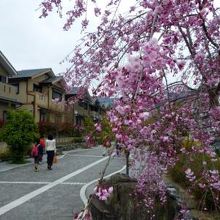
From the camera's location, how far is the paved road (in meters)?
9.54

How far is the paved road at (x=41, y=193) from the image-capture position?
954 cm

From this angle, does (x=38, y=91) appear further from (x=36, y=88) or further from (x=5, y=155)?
(x=5, y=155)

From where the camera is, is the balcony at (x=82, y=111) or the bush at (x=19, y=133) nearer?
the bush at (x=19, y=133)

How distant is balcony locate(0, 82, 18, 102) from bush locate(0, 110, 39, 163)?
7.50 m

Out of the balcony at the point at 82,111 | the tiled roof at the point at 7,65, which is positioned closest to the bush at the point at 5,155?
the tiled roof at the point at 7,65

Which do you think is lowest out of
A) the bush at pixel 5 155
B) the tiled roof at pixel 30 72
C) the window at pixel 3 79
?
the bush at pixel 5 155

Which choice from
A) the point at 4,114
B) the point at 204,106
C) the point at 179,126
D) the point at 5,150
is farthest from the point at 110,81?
the point at 4,114

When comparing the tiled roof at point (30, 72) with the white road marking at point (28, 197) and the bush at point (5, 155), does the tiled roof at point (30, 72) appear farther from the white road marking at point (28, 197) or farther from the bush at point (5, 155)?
the white road marking at point (28, 197)

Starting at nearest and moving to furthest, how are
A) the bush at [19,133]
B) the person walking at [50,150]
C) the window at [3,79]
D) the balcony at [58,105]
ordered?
the balcony at [58,105]
the person walking at [50,150]
the bush at [19,133]
the window at [3,79]

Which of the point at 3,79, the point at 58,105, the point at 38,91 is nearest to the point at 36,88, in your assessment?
the point at 38,91

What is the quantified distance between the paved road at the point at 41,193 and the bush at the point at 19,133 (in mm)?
3953

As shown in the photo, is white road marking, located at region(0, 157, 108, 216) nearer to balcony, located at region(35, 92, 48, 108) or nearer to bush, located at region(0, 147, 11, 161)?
bush, located at region(0, 147, 11, 161)

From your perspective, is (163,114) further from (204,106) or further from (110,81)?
(110,81)

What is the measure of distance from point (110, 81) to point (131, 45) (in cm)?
109
